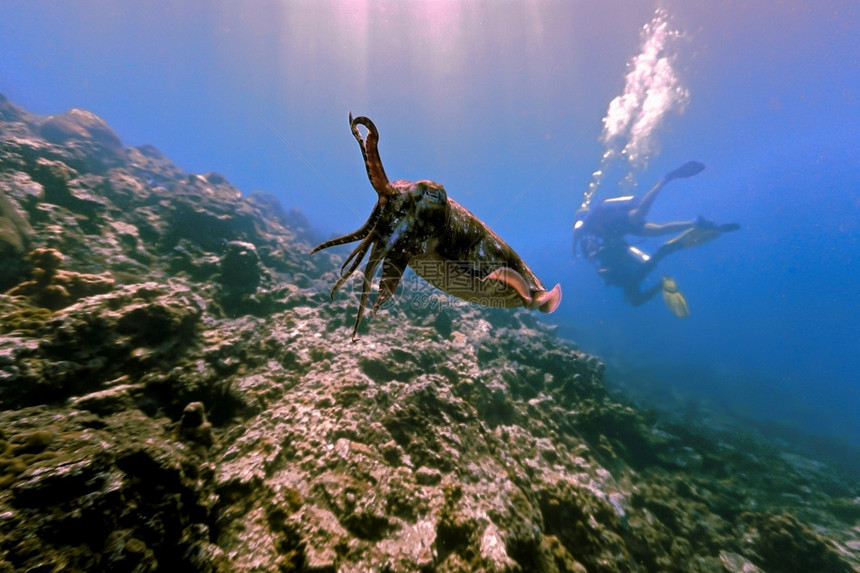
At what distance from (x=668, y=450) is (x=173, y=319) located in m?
12.7

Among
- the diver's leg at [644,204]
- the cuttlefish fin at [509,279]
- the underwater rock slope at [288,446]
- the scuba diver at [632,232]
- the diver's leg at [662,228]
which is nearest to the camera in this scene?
the cuttlefish fin at [509,279]

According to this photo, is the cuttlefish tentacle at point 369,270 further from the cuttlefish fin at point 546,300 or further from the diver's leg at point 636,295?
the diver's leg at point 636,295

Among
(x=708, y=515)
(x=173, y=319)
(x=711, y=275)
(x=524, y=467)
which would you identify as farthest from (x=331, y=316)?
(x=711, y=275)

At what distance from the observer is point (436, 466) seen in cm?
406

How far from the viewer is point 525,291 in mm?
2455

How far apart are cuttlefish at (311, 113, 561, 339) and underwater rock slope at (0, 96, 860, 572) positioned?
2.40 meters

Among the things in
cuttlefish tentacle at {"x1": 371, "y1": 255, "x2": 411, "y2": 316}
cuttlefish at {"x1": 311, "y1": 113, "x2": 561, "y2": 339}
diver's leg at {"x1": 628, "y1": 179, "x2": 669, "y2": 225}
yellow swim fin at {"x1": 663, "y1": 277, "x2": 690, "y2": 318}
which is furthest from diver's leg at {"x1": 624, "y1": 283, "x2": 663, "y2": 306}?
cuttlefish tentacle at {"x1": 371, "y1": 255, "x2": 411, "y2": 316}

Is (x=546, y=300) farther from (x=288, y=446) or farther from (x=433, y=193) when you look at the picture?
(x=288, y=446)

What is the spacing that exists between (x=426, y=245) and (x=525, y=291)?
3.33 ft

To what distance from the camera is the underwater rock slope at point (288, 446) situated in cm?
244

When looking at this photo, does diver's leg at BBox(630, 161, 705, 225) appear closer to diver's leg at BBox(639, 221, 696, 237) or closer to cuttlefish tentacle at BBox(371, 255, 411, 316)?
diver's leg at BBox(639, 221, 696, 237)

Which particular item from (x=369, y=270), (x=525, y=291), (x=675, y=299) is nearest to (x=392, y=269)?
(x=369, y=270)

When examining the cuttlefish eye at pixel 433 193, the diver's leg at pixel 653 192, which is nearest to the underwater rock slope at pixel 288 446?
the cuttlefish eye at pixel 433 193

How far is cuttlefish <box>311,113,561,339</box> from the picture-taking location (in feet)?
7.59
